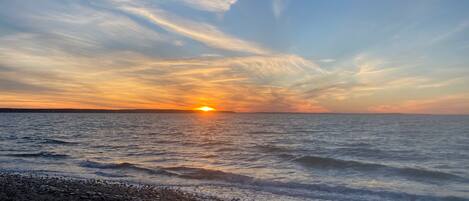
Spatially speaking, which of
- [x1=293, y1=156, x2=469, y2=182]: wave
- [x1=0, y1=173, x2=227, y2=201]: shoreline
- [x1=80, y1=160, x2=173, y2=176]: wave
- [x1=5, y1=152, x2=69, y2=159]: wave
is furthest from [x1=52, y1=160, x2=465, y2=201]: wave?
[x1=5, y1=152, x2=69, y2=159]: wave

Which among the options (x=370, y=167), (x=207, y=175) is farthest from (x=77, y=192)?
(x=370, y=167)

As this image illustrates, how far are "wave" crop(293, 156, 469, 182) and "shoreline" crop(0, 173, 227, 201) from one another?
1260cm

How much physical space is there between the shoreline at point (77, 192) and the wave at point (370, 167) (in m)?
12.6

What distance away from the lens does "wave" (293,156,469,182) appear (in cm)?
2214

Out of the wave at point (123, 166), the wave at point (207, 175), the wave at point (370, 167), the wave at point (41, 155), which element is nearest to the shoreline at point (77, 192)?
the wave at point (207, 175)

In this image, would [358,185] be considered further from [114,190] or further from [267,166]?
[114,190]

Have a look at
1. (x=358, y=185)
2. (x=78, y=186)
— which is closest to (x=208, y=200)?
(x=78, y=186)

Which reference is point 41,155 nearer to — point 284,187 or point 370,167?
point 284,187

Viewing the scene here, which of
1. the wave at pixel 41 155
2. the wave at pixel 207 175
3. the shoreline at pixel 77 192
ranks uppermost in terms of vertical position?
the shoreline at pixel 77 192

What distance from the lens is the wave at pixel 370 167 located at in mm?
22141

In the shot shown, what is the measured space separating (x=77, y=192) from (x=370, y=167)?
17532mm

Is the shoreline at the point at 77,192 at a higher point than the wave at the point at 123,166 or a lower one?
higher

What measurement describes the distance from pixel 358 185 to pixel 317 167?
6163mm

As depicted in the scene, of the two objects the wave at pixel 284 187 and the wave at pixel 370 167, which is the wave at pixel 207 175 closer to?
the wave at pixel 284 187
